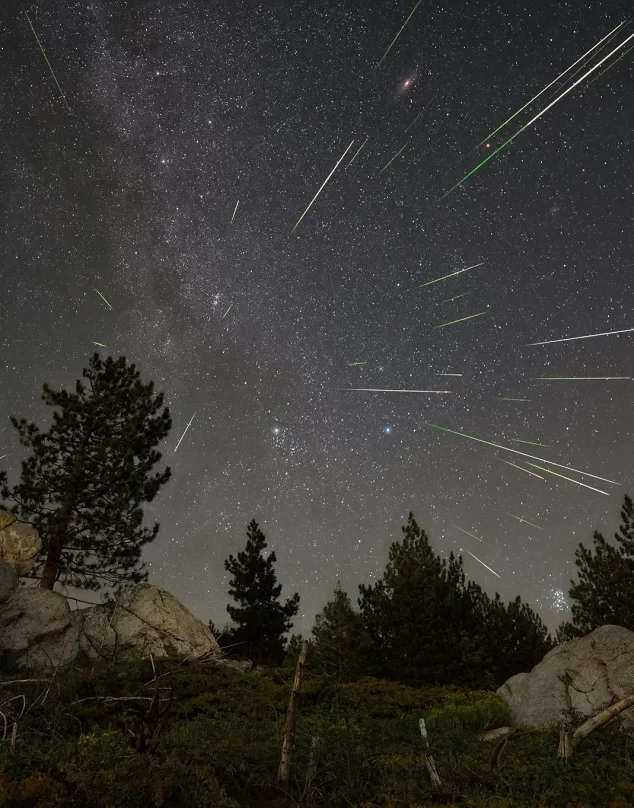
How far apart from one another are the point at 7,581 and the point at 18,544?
2361 mm

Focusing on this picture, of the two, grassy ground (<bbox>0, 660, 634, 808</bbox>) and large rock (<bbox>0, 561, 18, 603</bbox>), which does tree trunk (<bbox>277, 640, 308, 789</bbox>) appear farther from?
large rock (<bbox>0, 561, 18, 603</bbox>)

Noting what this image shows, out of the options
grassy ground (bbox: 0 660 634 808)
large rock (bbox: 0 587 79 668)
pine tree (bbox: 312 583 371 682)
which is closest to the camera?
grassy ground (bbox: 0 660 634 808)

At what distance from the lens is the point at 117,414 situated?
2044cm

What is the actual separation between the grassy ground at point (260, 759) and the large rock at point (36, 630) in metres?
2.51

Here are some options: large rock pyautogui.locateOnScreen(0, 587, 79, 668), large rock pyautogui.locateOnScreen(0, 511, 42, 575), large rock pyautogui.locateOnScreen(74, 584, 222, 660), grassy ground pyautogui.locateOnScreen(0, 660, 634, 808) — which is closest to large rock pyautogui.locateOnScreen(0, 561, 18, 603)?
large rock pyautogui.locateOnScreen(0, 587, 79, 668)

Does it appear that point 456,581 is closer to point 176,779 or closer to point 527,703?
point 527,703

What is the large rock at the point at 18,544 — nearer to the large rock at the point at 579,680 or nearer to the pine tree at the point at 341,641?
the pine tree at the point at 341,641

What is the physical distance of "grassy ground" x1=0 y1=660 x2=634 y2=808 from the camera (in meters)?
4.93

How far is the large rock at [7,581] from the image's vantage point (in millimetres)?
14873

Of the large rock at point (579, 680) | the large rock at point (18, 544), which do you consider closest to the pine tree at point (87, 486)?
the large rock at point (18, 544)

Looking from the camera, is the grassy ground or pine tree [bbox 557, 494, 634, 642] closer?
the grassy ground

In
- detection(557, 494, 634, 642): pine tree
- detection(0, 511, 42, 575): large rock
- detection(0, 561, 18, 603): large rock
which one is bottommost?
detection(0, 561, 18, 603): large rock

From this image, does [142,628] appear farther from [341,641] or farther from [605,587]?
[605,587]

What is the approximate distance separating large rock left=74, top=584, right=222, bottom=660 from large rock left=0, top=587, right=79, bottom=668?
1.92 meters
